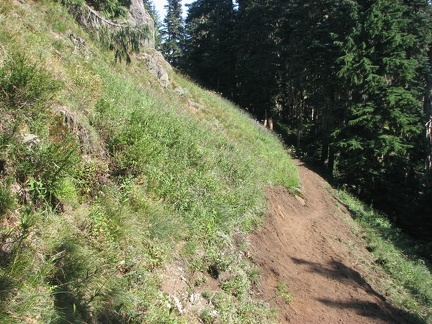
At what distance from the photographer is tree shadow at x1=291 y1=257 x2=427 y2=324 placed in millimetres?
6767

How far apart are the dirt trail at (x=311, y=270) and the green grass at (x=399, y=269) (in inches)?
28.3

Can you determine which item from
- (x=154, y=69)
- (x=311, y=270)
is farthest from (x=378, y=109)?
(x=311, y=270)

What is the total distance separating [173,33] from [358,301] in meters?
53.3

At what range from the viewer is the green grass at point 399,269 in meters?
8.36

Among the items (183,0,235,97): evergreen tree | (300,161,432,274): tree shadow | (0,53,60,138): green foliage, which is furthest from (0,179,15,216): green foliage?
(183,0,235,97): evergreen tree

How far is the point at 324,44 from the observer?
70.8ft

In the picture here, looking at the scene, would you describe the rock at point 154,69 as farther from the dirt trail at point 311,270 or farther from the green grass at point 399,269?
the green grass at point 399,269

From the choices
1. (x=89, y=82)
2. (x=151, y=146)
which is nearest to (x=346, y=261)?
(x=151, y=146)

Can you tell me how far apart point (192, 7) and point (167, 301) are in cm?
4656

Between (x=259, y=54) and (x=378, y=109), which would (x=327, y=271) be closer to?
(x=378, y=109)

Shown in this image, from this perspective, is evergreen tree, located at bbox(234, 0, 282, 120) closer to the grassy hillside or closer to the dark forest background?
the dark forest background

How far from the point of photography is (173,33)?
54656mm

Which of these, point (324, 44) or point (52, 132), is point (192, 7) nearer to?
point (324, 44)

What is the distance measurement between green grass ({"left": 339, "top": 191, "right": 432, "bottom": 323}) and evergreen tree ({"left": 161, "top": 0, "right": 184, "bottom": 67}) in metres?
40.2
